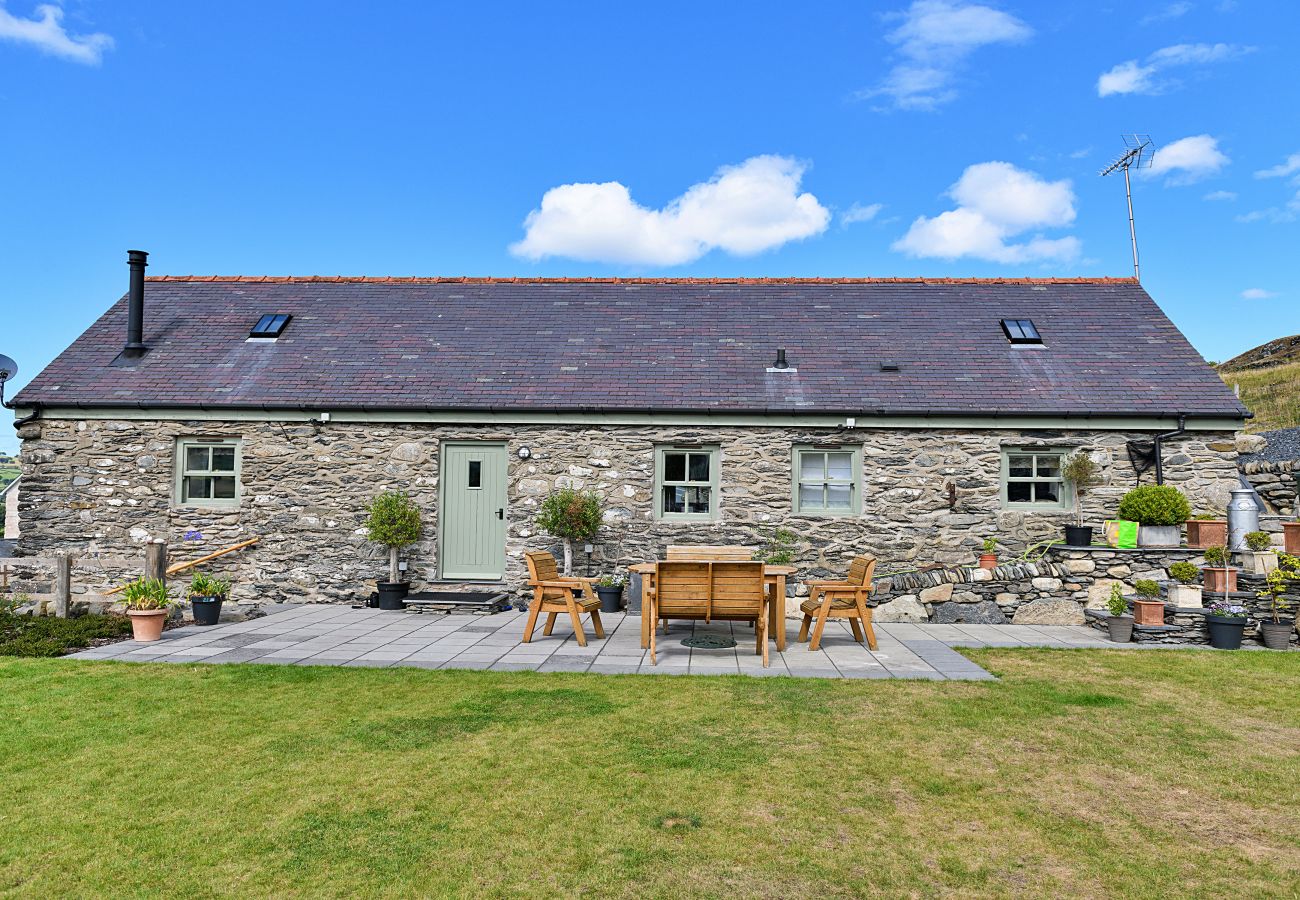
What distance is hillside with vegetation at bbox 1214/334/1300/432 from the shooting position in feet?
95.0

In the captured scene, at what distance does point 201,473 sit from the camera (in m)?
Result: 11.9

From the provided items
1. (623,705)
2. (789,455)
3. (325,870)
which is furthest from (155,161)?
(325,870)

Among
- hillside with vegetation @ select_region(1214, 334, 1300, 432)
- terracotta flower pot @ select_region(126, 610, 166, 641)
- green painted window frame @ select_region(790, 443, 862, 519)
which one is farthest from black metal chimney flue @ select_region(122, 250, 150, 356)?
hillside with vegetation @ select_region(1214, 334, 1300, 432)

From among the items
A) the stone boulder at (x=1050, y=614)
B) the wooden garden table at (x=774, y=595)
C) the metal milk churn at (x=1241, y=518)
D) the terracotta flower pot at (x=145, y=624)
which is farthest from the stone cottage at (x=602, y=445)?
the terracotta flower pot at (x=145, y=624)

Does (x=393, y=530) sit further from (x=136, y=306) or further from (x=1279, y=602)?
(x=1279, y=602)

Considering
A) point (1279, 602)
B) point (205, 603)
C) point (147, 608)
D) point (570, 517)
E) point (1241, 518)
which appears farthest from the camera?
point (570, 517)

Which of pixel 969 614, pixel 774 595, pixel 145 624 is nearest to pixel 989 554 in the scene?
pixel 969 614

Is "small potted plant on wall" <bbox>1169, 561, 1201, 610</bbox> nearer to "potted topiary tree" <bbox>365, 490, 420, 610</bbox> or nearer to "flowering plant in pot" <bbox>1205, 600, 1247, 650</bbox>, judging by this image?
"flowering plant in pot" <bbox>1205, 600, 1247, 650</bbox>

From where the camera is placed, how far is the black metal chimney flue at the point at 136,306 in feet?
43.0

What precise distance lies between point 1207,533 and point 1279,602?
1.69m

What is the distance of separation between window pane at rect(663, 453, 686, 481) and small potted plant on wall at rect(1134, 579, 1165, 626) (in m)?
6.12

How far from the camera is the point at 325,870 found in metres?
3.24

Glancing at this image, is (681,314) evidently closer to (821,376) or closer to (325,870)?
(821,376)

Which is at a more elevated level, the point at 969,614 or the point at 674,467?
the point at 674,467
